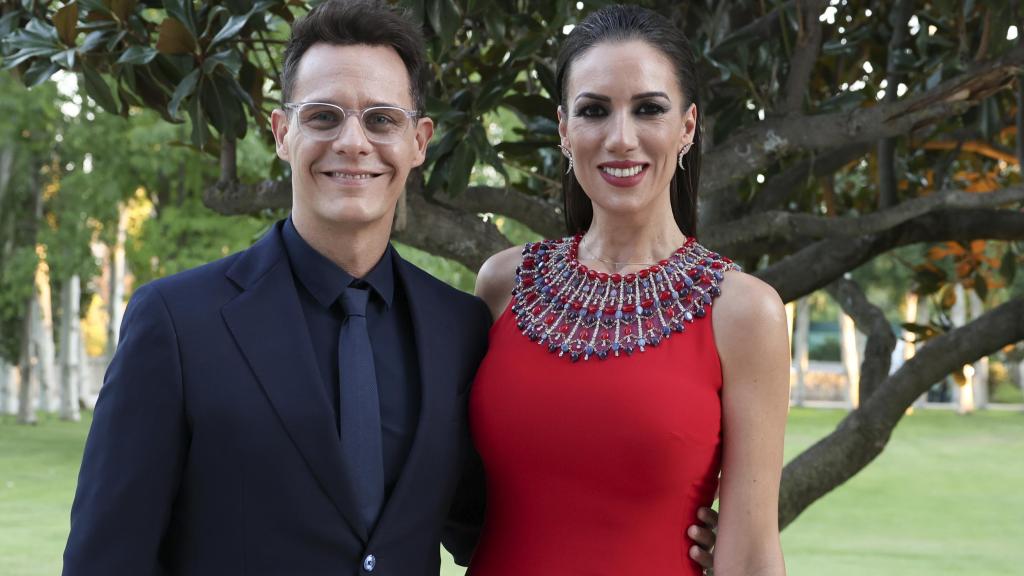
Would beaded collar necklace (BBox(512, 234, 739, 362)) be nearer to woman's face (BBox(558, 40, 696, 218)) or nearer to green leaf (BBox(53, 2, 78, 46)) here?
woman's face (BBox(558, 40, 696, 218))

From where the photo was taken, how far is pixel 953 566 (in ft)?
35.2

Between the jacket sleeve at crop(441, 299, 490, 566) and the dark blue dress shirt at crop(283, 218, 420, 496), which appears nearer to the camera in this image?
the dark blue dress shirt at crop(283, 218, 420, 496)

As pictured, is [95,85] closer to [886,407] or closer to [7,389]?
[886,407]

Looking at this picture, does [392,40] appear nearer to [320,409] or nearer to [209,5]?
[320,409]

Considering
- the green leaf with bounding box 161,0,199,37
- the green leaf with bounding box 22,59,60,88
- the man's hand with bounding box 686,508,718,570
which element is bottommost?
the man's hand with bounding box 686,508,718,570

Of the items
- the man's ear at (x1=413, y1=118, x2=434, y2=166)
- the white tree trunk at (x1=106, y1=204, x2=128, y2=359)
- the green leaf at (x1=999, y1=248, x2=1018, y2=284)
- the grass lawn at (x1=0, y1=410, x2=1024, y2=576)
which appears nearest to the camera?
the man's ear at (x1=413, y1=118, x2=434, y2=166)

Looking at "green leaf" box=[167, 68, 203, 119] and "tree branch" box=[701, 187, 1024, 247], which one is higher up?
"green leaf" box=[167, 68, 203, 119]

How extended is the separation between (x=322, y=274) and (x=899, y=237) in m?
2.42

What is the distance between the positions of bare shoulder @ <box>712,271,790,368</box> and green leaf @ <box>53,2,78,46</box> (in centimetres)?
157

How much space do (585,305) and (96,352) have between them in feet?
123

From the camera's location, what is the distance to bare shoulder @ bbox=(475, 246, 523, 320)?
8.73ft

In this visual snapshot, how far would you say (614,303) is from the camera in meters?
2.46

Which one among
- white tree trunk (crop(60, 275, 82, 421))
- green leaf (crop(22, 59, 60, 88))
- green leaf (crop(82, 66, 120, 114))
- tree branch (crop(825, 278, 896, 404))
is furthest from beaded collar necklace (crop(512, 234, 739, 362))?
white tree trunk (crop(60, 275, 82, 421))

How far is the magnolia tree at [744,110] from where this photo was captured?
114 inches
